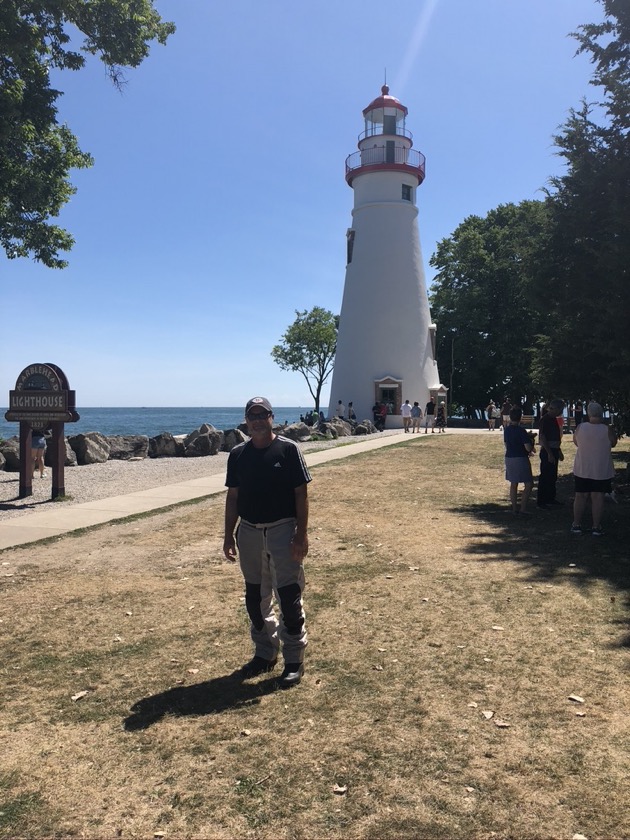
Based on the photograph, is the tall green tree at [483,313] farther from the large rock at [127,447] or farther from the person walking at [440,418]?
the large rock at [127,447]

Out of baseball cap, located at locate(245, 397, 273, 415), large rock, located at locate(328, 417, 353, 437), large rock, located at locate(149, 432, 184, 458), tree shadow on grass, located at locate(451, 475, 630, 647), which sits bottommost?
tree shadow on grass, located at locate(451, 475, 630, 647)

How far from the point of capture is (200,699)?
14.1ft

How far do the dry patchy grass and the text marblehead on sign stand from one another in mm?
5260

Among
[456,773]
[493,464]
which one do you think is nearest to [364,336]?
[493,464]

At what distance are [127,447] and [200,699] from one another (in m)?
18.8

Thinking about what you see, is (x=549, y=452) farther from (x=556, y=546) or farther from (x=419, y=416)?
(x=419, y=416)

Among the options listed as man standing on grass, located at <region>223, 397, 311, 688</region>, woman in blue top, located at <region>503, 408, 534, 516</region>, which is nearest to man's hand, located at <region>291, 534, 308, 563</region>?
man standing on grass, located at <region>223, 397, 311, 688</region>

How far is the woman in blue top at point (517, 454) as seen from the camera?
10.3 m

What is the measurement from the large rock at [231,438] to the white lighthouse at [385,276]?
14.1 meters

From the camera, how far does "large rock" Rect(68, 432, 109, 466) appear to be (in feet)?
65.4

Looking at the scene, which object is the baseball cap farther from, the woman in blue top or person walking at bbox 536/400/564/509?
person walking at bbox 536/400/564/509

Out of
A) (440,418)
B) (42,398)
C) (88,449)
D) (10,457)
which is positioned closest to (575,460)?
(42,398)

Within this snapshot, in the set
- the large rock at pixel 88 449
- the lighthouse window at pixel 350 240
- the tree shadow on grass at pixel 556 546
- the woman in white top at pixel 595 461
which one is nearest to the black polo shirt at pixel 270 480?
the tree shadow on grass at pixel 556 546

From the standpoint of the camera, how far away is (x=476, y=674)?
464cm
